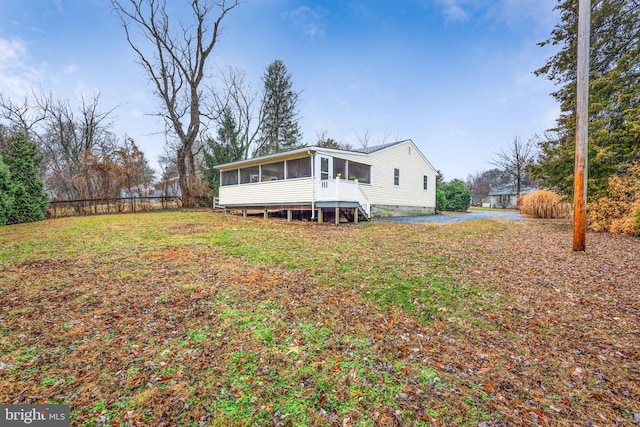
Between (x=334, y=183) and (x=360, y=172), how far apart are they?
11.8 ft

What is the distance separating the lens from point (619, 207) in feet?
29.1

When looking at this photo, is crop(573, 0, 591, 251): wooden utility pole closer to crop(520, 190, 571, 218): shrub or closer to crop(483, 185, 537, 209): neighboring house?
crop(520, 190, 571, 218): shrub

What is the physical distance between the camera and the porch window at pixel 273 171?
14.5 meters

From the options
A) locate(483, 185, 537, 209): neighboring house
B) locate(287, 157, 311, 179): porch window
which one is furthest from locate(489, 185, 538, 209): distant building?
locate(287, 157, 311, 179): porch window

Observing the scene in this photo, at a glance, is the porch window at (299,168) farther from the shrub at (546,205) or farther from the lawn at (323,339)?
the shrub at (546,205)

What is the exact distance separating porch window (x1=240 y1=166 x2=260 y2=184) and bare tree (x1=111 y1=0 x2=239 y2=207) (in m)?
6.22

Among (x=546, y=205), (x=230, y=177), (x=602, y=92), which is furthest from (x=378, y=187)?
(x=602, y=92)

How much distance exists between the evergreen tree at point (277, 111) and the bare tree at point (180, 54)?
693 cm

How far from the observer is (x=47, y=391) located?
7.08ft

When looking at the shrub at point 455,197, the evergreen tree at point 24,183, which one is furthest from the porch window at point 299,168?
the shrub at point 455,197

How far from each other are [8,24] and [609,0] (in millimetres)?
29350

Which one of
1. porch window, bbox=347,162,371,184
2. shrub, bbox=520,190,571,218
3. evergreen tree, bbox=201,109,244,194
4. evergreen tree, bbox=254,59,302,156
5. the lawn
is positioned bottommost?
the lawn

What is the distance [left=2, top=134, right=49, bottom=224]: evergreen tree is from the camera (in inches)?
496

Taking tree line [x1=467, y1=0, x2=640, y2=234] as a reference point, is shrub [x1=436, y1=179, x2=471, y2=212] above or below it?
below
